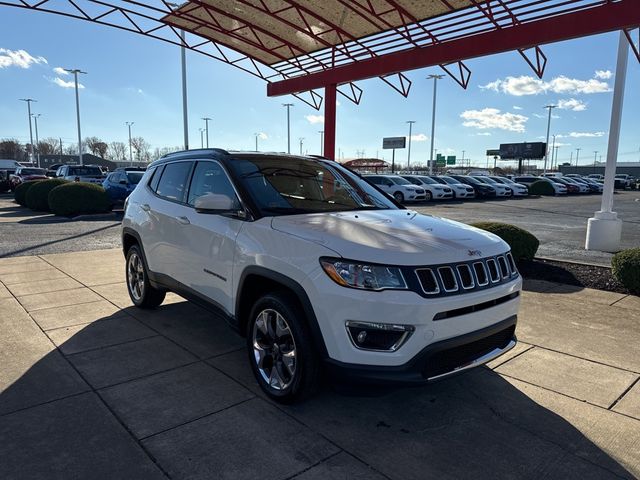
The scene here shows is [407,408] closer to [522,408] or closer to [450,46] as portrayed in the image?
[522,408]

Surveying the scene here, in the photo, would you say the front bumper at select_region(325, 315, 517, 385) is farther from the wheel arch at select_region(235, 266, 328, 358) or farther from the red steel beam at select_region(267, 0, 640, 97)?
the red steel beam at select_region(267, 0, 640, 97)

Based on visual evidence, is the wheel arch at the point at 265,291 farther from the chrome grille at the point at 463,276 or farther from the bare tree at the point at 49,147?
the bare tree at the point at 49,147

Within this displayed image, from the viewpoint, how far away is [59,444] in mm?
2766

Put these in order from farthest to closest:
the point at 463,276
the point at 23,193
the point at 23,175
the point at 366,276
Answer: the point at 23,175, the point at 23,193, the point at 463,276, the point at 366,276

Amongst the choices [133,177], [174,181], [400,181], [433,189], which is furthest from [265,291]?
[433,189]

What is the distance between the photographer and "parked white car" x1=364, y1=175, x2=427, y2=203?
25766mm

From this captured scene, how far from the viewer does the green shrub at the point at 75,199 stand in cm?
1529

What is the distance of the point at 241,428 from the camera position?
298 cm

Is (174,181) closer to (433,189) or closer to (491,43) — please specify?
(491,43)

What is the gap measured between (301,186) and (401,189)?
2240 cm

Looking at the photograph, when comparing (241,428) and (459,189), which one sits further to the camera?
(459,189)

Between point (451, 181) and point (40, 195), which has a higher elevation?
point (451, 181)

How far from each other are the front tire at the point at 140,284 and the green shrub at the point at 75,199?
11.4 meters

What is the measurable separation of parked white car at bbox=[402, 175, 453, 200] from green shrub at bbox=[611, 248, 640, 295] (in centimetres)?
2164
